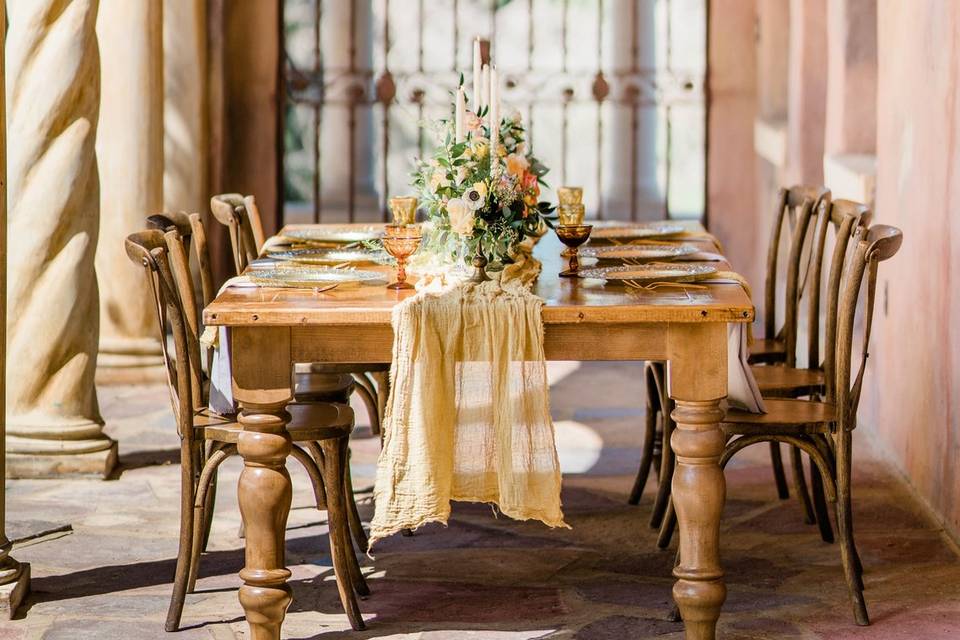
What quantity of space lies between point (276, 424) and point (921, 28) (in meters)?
2.80

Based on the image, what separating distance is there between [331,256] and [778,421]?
1.35 metres

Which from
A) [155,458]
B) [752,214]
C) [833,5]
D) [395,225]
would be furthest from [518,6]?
[395,225]

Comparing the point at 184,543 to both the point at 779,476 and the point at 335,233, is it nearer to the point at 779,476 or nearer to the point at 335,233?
the point at 335,233

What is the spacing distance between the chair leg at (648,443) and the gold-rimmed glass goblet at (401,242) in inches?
53.2

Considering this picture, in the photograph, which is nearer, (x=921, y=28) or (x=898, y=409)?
(x=921, y=28)

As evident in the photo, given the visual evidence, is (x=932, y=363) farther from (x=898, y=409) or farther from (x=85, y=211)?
(x=85, y=211)

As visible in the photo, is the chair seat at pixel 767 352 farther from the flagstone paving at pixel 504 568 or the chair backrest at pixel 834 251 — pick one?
the flagstone paving at pixel 504 568

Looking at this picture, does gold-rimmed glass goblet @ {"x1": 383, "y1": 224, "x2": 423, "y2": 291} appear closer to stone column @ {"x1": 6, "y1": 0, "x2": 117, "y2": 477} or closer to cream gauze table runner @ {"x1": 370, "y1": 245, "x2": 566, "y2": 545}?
cream gauze table runner @ {"x1": 370, "y1": 245, "x2": 566, "y2": 545}

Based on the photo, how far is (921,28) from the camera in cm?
520

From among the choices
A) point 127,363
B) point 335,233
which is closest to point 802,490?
point 335,233

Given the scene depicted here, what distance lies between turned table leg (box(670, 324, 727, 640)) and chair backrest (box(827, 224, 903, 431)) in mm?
469

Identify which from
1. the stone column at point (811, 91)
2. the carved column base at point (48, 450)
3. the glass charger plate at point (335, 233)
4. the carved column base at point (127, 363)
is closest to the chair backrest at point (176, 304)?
the glass charger plate at point (335, 233)

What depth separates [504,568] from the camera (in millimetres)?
4410

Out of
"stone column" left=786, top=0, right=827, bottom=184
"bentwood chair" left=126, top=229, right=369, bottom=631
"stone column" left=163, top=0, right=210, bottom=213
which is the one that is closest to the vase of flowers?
"bentwood chair" left=126, top=229, right=369, bottom=631
